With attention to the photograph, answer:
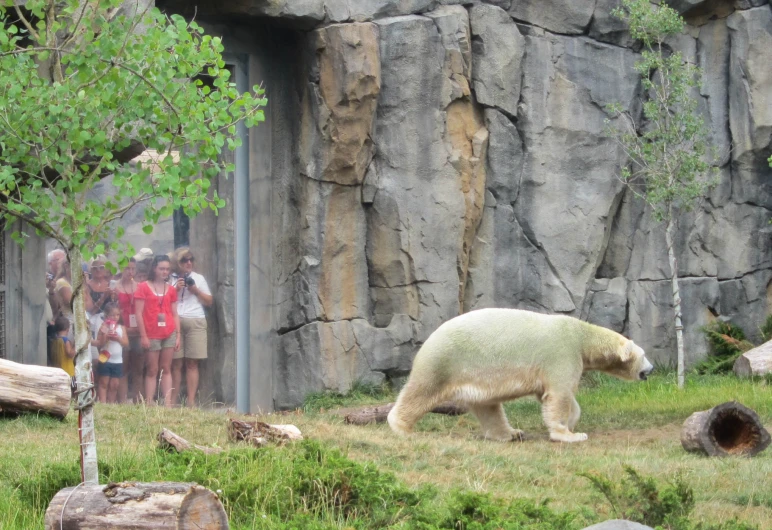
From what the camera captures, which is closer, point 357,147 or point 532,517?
point 532,517

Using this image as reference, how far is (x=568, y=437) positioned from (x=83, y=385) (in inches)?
212

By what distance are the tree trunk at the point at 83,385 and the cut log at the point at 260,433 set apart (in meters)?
1.90

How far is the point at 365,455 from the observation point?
8195 mm

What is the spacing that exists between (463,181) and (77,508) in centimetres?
934

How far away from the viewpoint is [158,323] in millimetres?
13469

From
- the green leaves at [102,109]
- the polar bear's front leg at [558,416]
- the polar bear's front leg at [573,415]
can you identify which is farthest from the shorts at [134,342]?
the green leaves at [102,109]

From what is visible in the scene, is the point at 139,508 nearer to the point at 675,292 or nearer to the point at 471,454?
the point at 471,454

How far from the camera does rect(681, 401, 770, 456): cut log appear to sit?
29.2 ft

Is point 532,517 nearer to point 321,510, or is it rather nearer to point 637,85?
point 321,510

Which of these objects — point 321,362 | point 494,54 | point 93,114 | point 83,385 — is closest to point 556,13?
point 494,54

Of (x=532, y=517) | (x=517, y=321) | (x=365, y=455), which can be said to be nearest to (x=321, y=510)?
(x=532, y=517)

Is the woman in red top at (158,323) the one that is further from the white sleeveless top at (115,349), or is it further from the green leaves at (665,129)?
the green leaves at (665,129)

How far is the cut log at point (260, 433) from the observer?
7.85 meters

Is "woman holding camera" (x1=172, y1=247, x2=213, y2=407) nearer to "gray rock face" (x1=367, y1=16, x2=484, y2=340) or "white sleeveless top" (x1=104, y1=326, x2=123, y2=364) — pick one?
"white sleeveless top" (x1=104, y1=326, x2=123, y2=364)
